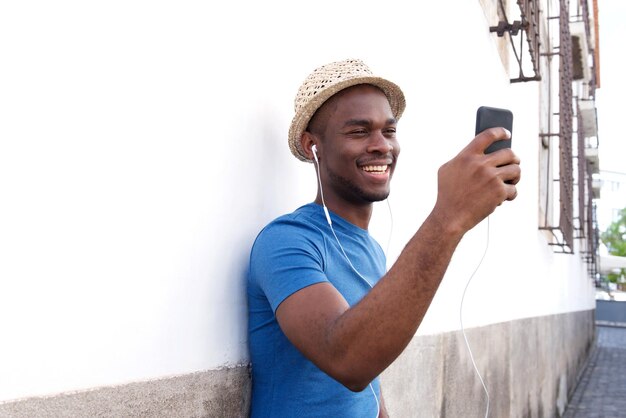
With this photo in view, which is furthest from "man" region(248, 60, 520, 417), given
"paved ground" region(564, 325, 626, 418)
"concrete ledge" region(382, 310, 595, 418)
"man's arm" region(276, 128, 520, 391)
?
"paved ground" region(564, 325, 626, 418)

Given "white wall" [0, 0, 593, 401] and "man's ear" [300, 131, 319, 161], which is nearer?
"white wall" [0, 0, 593, 401]

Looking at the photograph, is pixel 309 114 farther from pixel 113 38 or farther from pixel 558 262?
pixel 558 262

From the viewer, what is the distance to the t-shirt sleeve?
1.85 metres

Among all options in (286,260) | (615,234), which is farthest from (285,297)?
(615,234)

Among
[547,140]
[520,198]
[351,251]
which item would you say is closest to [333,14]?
[351,251]

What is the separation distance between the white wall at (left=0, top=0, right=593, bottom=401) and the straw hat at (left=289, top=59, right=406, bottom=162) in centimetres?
10

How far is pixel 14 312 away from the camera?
138 centimetres

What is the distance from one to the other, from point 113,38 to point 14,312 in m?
0.59

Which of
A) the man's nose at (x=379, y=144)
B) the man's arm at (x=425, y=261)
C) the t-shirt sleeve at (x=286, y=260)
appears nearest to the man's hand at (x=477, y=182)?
the man's arm at (x=425, y=261)

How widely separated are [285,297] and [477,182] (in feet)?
1.69

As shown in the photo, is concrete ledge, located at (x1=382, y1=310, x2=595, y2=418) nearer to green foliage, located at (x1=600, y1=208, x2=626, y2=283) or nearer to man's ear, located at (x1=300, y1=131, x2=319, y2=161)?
man's ear, located at (x1=300, y1=131, x2=319, y2=161)

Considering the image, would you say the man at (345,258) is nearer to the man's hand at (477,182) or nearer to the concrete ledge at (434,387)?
the man's hand at (477,182)

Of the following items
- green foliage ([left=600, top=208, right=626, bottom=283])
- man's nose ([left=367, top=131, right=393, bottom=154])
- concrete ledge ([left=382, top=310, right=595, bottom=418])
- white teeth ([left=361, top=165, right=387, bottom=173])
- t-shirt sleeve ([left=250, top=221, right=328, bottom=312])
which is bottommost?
green foliage ([left=600, top=208, right=626, bottom=283])

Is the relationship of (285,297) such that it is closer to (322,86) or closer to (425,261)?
(425,261)
